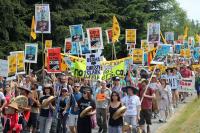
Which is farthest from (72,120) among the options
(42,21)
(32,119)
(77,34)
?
(77,34)

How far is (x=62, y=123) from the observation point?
15.9m

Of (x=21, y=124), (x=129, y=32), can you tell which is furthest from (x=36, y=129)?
(x=129, y=32)

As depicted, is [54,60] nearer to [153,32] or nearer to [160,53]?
[160,53]

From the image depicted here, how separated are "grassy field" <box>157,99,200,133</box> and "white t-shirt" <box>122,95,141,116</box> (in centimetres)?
382

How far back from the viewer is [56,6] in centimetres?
4403

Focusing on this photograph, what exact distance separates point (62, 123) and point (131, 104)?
7.49 feet

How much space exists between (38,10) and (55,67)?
87.1 inches

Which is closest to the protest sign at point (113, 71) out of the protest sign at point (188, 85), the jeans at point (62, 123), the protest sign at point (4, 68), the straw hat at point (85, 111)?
the protest sign at point (4, 68)

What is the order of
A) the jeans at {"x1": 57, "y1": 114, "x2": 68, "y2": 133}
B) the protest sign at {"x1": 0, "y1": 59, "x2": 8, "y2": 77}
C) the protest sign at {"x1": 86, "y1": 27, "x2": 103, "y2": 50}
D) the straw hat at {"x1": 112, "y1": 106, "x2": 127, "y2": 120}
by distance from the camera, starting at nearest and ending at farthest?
the straw hat at {"x1": 112, "y1": 106, "x2": 127, "y2": 120}
the jeans at {"x1": 57, "y1": 114, "x2": 68, "y2": 133}
the protest sign at {"x1": 0, "y1": 59, "x2": 8, "y2": 77}
the protest sign at {"x1": 86, "y1": 27, "x2": 103, "y2": 50}

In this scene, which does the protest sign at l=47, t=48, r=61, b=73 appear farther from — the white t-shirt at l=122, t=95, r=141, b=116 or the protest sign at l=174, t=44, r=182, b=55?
the protest sign at l=174, t=44, r=182, b=55

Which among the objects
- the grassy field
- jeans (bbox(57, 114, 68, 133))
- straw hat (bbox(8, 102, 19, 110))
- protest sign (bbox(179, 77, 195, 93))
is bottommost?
the grassy field

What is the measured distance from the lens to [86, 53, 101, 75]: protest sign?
20031 mm

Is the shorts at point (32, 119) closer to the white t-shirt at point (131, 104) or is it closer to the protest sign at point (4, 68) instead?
the white t-shirt at point (131, 104)

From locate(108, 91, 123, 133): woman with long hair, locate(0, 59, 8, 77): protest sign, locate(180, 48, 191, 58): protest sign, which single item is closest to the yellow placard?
locate(0, 59, 8, 77): protest sign
